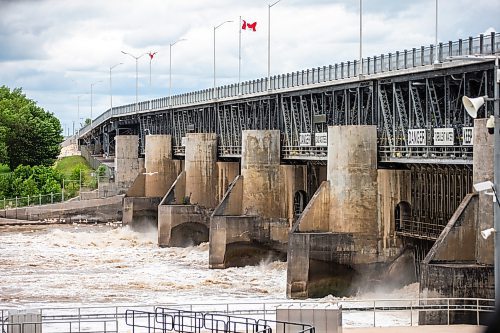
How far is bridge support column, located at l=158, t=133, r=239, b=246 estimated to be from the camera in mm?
74312

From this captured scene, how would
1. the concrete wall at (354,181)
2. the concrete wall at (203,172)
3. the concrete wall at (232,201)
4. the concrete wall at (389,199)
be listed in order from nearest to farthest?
the concrete wall at (354,181) < the concrete wall at (389,199) < the concrete wall at (232,201) < the concrete wall at (203,172)

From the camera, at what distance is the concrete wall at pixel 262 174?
62094mm

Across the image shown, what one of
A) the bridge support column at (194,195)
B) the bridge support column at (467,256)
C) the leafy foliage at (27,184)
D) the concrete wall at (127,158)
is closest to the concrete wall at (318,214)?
the bridge support column at (467,256)

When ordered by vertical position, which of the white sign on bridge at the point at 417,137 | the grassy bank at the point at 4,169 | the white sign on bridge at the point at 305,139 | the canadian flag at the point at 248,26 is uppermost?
the canadian flag at the point at 248,26

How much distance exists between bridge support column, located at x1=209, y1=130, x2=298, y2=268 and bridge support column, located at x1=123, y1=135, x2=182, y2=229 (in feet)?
80.3

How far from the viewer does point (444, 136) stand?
4359 cm

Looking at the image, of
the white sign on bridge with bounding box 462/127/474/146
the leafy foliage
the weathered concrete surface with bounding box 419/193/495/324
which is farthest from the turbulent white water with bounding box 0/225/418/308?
the leafy foliage

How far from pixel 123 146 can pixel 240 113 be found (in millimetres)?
29149

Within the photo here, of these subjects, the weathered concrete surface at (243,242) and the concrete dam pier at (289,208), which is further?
the weathered concrete surface at (243,242)

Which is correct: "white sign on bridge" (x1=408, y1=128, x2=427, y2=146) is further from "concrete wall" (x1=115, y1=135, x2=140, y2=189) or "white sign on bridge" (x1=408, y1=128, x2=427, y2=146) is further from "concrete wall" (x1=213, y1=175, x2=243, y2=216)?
"concrete wall" (x1=115, y1=135, x2=140, y2=189)

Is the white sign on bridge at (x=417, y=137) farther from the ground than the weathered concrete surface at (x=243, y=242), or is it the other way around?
the white sign on bridge at (x=417, y=137)

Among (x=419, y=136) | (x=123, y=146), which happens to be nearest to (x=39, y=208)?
(x=123, y=146)

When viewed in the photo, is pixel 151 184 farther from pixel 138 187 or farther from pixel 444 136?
pixel 444 136

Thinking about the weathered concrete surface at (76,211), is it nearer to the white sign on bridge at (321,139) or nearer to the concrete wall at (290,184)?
the concrete wall at (290,184)
